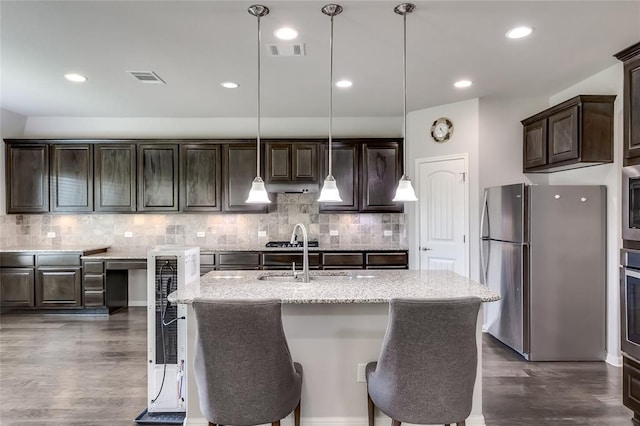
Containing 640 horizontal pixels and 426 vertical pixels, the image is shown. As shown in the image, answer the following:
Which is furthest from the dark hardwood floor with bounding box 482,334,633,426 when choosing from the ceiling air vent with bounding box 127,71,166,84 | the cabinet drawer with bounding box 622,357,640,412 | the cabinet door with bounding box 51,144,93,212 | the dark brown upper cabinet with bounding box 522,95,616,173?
the cabinet door with bounding box 51,144,93,212

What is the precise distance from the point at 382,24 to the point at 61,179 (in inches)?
182

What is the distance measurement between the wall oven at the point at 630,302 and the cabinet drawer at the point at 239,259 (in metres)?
3.55

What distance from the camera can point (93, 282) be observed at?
4715mm

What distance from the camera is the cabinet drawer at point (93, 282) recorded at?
15.5 feet

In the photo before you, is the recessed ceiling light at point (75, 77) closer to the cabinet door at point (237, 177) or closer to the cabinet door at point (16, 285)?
the cabinet door at point (237, 177)

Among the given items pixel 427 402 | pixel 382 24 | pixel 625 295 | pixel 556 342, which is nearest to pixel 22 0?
pixel 382 24

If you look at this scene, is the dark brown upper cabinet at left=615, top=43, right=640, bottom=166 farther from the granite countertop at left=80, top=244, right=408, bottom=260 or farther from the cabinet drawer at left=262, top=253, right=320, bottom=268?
the cabinet drawer at left=262, top=253, right=320, bottom=268

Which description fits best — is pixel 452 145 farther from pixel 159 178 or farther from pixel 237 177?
pixel 159 178

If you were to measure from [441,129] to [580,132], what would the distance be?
4.90 ft

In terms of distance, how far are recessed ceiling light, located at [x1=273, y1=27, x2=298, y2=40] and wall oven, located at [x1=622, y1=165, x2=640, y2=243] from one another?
2.38 metres

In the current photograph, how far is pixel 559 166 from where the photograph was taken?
11.8 feet

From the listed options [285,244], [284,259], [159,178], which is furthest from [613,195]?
[159,178]

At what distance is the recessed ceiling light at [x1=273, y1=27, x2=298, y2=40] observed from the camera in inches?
102

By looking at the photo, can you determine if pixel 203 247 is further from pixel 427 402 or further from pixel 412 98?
pixel 427 402
